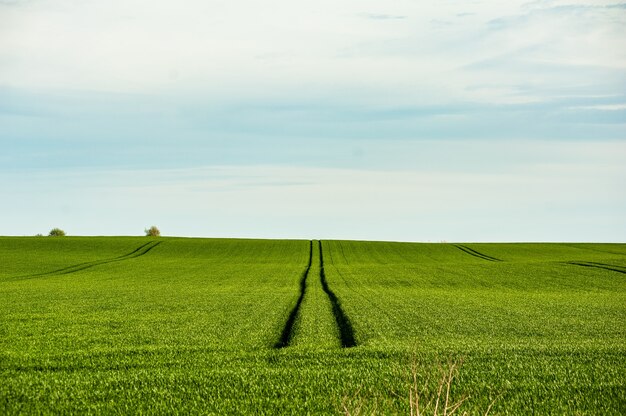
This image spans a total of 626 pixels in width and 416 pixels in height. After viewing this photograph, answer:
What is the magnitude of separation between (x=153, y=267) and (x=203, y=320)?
121 feet

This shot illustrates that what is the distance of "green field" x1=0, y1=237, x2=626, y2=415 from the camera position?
11.0 metres

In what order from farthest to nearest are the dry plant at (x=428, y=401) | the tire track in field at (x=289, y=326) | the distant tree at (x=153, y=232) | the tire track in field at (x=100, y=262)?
the distant tree at (x=153, y=232) → the tire track in field at (x=100, y=262) → the tire track in field at (x=289, y=326) → the dry plant at (x=428, y=401)

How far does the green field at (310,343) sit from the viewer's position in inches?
432

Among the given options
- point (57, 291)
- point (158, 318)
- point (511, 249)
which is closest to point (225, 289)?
point (57, 291)

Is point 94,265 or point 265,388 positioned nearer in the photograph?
point 265,388

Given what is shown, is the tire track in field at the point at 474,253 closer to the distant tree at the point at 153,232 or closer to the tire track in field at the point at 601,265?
the tire track in field at the point at 601,265

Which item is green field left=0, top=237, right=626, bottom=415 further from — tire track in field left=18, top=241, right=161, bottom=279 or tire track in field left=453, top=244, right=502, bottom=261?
tire track in field left=453, top=244, right=502, bottom=261

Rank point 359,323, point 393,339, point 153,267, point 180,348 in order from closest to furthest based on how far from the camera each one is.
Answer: point 180,348, point 393,339, point 359,323, point 153,267

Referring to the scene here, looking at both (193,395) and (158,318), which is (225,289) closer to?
(158,318)

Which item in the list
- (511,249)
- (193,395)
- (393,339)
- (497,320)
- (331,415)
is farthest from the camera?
(511,249)

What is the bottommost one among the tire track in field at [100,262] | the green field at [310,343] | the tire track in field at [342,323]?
the tire track in field at [342,323]

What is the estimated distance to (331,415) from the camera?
9898 mm

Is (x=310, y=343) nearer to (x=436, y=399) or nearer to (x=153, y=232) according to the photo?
(x=436, y=399)

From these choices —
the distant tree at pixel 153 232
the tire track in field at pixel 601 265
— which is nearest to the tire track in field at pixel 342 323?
the tire track in field at pixel 601 265
